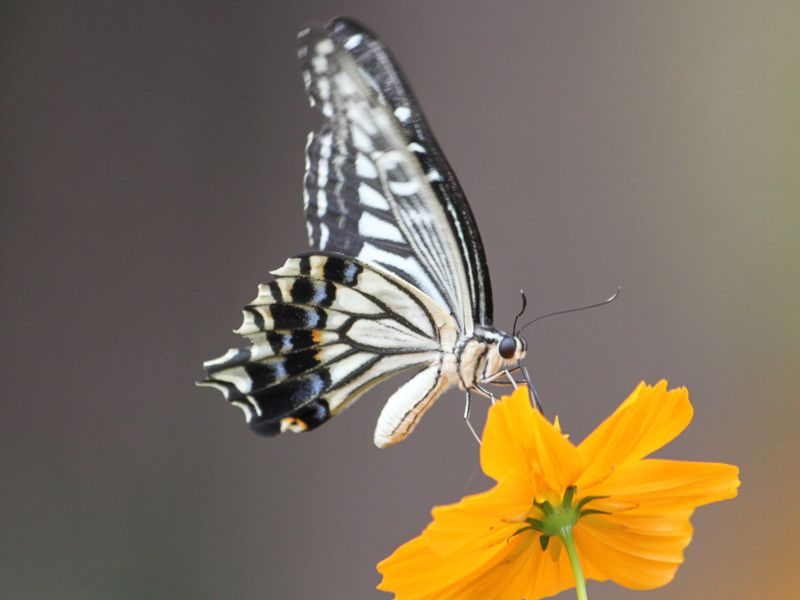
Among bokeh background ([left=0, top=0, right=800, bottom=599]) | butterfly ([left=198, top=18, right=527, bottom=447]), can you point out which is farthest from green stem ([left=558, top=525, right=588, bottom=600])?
bokeh background ([left=0, top=0, right=800, bottom=599])

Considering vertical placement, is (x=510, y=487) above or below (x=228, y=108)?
below

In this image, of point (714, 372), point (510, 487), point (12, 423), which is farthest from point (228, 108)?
point (510, 487)

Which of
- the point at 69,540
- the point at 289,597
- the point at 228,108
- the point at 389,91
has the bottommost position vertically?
the point at 289,597

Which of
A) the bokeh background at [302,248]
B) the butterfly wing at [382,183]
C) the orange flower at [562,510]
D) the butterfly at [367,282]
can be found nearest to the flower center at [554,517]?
the orange flower at [562,510]

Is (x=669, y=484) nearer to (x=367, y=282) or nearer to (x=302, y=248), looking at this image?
(x=367, y=282)

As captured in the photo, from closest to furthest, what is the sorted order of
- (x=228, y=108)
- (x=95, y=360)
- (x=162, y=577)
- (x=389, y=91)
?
(x=389, y=91), (x=162, y=577), (x=95, y=360), (x=228, y=108)

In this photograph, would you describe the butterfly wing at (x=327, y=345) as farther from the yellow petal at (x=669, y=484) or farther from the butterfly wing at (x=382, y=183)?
the yellow petal at (x=669, y=484)

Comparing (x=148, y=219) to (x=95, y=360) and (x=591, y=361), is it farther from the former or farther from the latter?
(x=591, y=361)

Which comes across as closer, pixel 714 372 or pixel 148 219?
pixel 714 372
